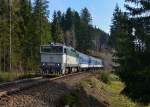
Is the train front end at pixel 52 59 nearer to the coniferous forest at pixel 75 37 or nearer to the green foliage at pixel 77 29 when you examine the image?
the coniferous forest at pixel 75 37

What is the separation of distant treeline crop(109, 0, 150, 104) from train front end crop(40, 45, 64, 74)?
1209 cm

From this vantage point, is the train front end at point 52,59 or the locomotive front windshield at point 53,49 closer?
the train front end at point 52,59

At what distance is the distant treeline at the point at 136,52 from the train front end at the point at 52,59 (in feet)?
39.7

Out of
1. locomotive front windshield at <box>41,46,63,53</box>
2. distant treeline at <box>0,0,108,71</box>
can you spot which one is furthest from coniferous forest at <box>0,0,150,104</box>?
locomotive front windshield at <box>41,46,63,53</box>

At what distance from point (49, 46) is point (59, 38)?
212 feet

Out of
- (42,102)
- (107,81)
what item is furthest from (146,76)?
(107,81)

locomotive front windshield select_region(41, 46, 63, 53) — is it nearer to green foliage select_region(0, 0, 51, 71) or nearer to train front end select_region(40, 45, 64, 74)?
train front end select_region(40, 45, 64, 74)

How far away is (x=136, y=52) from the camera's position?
91.2 feet

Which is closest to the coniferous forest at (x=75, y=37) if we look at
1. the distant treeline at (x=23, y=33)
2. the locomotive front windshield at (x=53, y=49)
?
the distant treeline at (x=23, y=33)

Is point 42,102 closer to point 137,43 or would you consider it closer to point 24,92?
point 24,92

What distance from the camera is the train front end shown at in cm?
4088

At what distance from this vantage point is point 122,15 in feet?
97.9

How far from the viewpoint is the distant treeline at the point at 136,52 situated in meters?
26.8

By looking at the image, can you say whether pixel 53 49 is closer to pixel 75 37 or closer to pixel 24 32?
pixel 24 32
